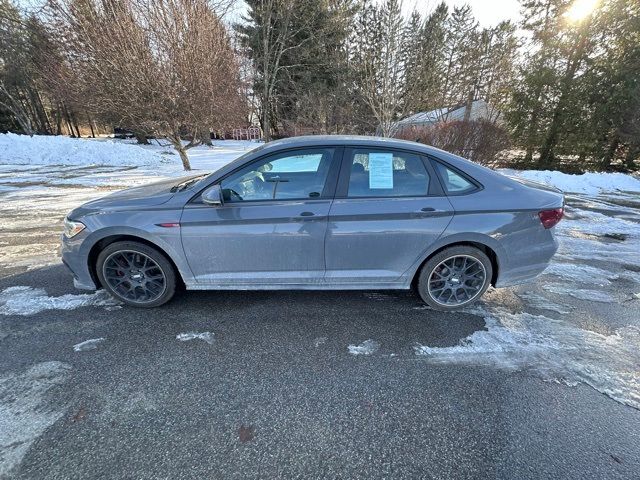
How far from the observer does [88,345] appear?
2629mm

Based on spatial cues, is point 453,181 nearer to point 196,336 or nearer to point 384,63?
point 196,336

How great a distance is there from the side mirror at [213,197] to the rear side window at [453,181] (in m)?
2.01

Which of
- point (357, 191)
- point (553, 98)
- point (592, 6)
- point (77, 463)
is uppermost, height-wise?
point (592, 6)

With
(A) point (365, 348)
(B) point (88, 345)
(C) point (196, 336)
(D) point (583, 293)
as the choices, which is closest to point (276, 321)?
(C) point (196, 336)

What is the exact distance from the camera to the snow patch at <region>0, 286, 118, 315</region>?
3121mm

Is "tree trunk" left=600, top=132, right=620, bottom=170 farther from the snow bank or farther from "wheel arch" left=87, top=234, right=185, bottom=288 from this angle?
"wheel arch" left=87, top=234, right=185, bottom=288

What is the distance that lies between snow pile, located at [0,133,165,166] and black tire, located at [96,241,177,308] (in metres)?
14.2

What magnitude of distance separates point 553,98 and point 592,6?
3653 millimetres

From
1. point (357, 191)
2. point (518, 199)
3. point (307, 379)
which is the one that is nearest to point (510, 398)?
point (307, 379)

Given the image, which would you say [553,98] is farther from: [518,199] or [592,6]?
[518,199]

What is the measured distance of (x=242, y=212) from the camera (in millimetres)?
2836

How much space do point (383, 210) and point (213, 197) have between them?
1523 millimetres

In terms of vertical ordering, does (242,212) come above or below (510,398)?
above

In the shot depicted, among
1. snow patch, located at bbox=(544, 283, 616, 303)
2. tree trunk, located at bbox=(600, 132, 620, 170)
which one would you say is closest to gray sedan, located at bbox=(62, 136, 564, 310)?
snow patch, located at bbox=(544, 283, 616, 303)
